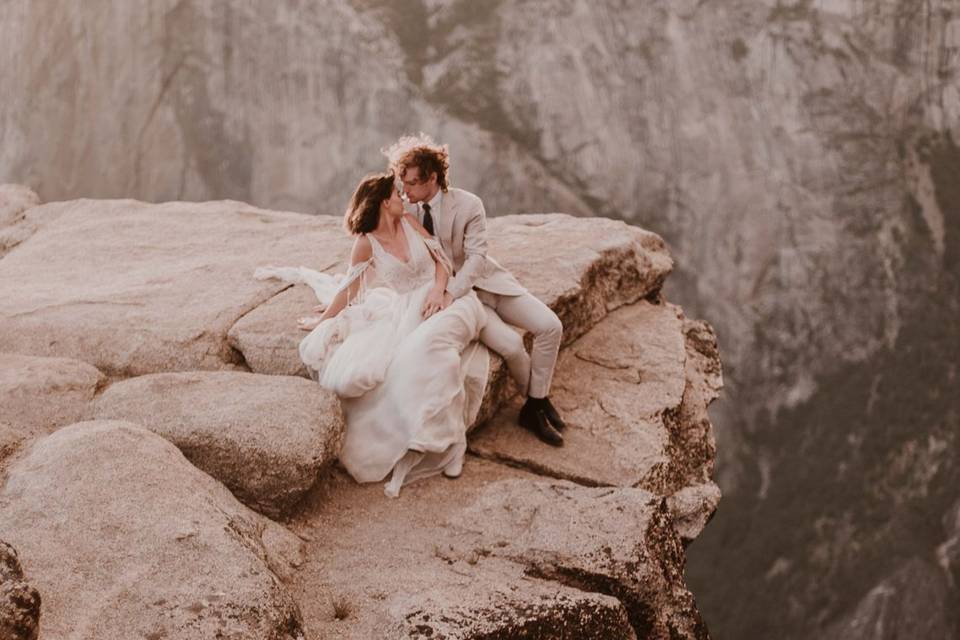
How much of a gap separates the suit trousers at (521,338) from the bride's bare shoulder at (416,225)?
0.59 metres

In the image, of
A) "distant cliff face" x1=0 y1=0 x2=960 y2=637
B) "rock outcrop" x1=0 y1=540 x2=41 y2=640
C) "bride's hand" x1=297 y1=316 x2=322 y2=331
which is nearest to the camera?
"rock outcrop" x1=0 y1=540 x2=41 y2=640

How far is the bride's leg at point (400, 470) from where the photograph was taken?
7.02 meters

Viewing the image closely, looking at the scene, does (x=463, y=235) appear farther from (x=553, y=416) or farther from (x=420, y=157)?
(x=553, y=416)

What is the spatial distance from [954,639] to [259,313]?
2814cm

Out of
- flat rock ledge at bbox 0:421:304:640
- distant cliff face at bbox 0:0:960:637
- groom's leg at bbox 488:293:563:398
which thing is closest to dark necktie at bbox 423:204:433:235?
groom's leg at bbox 488:293:563:398

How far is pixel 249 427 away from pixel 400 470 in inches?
38.5

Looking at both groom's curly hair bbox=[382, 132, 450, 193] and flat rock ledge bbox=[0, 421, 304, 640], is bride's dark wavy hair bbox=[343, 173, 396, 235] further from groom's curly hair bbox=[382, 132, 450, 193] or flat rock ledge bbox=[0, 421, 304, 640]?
flat rock ledge bbox=[0, 421, 304, 640]

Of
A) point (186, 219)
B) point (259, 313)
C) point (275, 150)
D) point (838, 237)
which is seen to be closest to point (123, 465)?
point (259, 313)

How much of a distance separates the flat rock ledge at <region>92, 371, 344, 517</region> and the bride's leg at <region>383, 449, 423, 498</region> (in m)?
0.38

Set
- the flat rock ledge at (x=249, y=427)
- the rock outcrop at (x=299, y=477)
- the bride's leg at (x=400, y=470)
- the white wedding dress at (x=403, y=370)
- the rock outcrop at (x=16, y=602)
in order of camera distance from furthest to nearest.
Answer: the white wedding dress at (x=403, y=370) < the bride's leg at (x=400, y=470) < the flat rock ledge at (x=249, y=427) < the rock outcrop at (x=299, y=477) < the rock outcrop at (x=16, y=602)

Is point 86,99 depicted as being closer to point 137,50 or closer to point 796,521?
point 137,50

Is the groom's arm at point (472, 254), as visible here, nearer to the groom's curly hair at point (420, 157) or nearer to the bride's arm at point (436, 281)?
the bride's arm at point (436, 281)

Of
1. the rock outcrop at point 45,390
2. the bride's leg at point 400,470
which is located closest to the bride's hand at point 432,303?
the bride's leg at point 400,470

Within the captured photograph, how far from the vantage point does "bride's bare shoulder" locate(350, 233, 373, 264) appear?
7.63 meters
